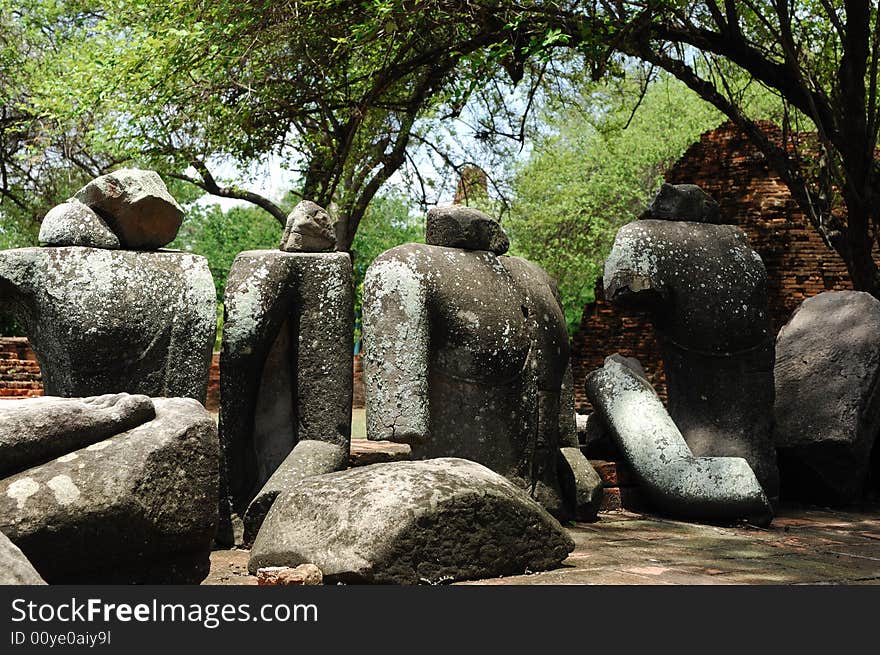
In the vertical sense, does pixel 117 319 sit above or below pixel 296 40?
below

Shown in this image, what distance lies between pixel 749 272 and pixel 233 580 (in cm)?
343

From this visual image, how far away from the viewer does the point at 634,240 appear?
17.7 feet

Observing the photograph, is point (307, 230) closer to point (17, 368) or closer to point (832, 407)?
point (832, 407)

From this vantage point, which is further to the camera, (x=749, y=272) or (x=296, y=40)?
(x=296, y=40)

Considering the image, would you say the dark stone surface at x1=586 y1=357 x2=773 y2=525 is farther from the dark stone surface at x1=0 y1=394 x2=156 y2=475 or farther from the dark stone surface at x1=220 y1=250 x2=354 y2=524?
the dark stone surface at x1=0 y1=394 x2=156 y2=475

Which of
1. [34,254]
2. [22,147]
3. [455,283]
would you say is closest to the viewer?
[34,254]

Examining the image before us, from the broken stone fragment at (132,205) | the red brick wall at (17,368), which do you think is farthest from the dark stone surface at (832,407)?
the red brick wall at (17,368)

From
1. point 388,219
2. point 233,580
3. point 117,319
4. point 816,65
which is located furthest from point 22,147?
point 233,580

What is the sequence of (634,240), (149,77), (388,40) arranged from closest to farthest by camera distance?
(634,240)
(388,40)
(149,77)

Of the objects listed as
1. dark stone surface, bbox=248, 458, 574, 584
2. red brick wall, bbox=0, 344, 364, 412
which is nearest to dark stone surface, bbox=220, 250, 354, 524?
dark stone surface, bbox=248, 458, 574, 584

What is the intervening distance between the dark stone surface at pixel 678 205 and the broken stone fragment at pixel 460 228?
4.20 feet

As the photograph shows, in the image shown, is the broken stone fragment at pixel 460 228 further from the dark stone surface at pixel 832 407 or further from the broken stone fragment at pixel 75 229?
the dark stone surface at pixel 832 407

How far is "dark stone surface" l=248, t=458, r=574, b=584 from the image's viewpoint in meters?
3.12

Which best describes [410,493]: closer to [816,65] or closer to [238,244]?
[816,65]
